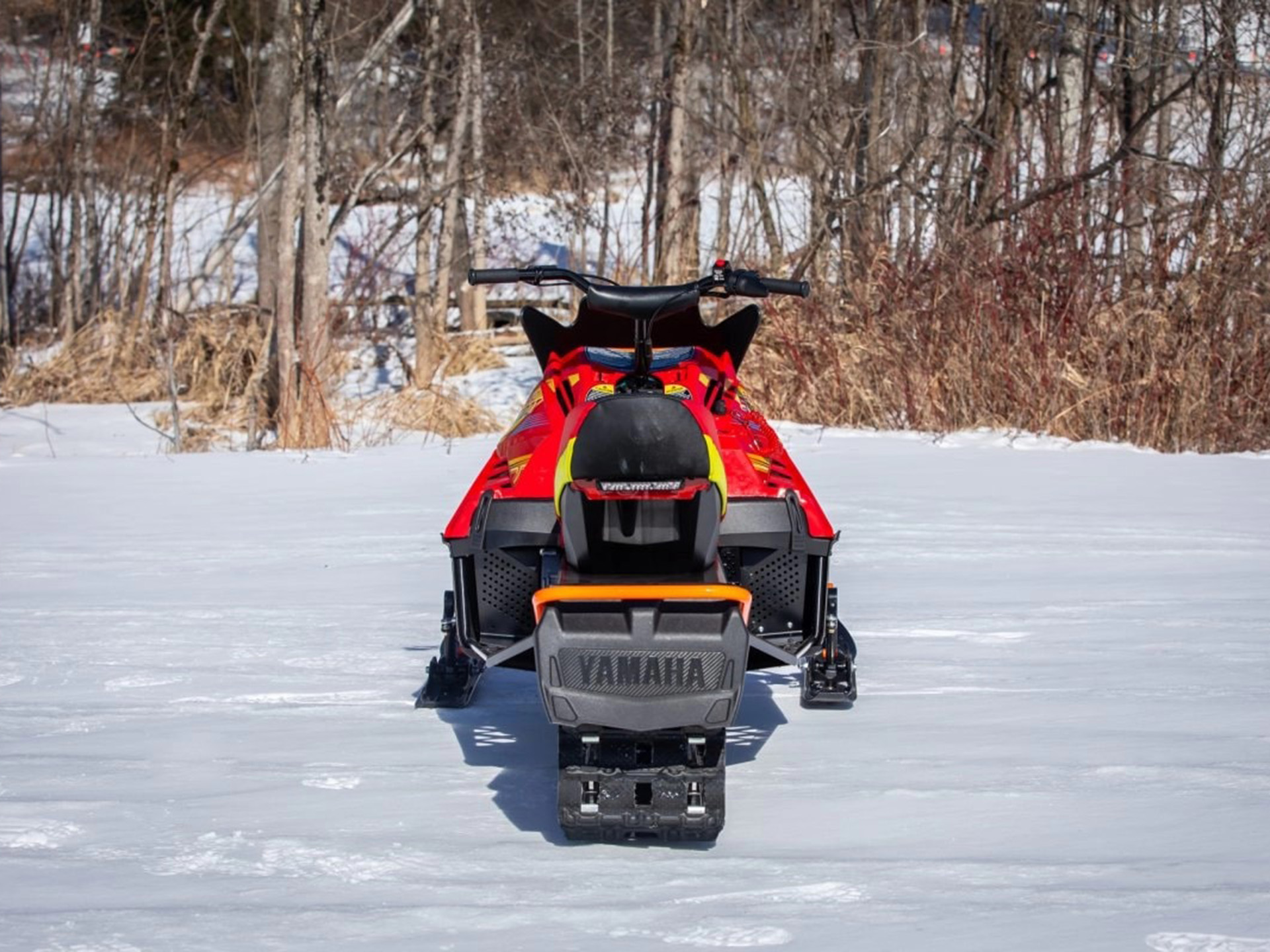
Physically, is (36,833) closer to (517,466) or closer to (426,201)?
(517,466)

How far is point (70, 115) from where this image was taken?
56.0ft

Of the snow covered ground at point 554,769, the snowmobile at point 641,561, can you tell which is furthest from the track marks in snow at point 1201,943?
the snowmobile at point 641,561

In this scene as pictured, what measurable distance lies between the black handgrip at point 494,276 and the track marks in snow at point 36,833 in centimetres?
138

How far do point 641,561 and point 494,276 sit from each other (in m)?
0.81

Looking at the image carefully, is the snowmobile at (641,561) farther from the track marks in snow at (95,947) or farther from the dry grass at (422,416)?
the dry grass at (422,416)

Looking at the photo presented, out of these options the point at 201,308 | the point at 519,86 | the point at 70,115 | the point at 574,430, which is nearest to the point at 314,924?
the point at 574,430

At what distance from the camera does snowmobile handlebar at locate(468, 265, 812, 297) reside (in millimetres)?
3209

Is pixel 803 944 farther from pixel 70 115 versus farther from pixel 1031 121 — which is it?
pixel 70 115

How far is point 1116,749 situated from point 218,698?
2129mm

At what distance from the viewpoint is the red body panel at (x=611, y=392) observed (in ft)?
11.0

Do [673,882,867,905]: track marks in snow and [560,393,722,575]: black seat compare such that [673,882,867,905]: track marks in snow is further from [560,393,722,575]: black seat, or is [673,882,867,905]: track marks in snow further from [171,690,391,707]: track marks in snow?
[171,690,391,707]: track marks in snow

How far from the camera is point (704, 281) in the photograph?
10.4 ft

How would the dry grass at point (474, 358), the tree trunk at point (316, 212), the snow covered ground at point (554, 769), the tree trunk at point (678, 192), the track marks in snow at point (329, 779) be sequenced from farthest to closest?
the dry grass at point (474, 358)
the tree trunk at point (678, 192)
the tree trunk at point (316, 212)
the track marks in snow at point (329, 779)
the snow covered ground at point (554, 769)

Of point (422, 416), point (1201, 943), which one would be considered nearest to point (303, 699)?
point (1201, 943)
